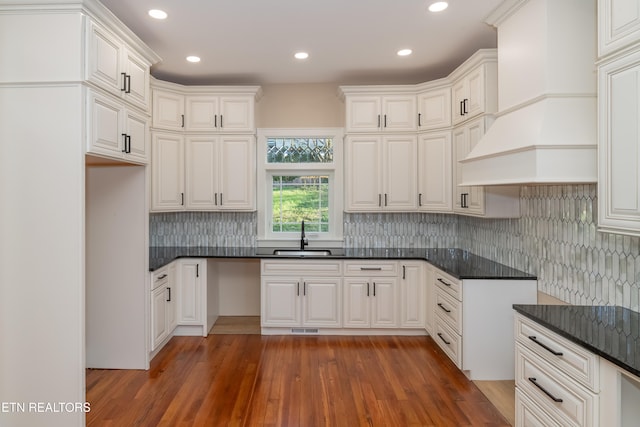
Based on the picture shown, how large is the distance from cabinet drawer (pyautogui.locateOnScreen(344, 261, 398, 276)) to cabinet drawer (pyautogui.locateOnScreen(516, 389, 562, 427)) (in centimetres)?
193

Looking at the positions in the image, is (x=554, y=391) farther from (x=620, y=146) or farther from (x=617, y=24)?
(x=617, y=24)

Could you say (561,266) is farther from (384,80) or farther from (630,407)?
(384,80)

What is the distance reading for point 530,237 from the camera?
3117 millimetres

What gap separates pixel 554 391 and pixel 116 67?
3.34 m

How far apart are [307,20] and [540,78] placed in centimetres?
177

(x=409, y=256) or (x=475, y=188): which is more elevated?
(x=475, y=188)

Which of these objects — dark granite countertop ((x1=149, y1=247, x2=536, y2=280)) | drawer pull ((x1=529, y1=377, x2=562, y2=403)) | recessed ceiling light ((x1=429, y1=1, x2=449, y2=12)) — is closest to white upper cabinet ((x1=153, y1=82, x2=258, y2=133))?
dark granite countertop ((x1=149, y1=247, x2=536, y2=280))

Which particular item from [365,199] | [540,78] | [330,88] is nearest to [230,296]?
[365,199]

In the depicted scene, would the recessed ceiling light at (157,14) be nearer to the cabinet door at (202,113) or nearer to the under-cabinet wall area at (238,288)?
the cabinet door at (202,113)

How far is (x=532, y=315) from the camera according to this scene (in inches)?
79.2

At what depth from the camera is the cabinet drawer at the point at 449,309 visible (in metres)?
3.15

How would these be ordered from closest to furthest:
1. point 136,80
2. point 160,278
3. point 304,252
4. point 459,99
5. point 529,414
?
point 529,414, point 136,80, point 160,278, point 459,99, point 304,252

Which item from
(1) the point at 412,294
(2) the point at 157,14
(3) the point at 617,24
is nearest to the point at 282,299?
(1) the point at 412,294

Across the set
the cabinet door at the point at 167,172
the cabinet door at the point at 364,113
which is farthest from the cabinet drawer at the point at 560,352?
the cabinet door at the point at 167,172
